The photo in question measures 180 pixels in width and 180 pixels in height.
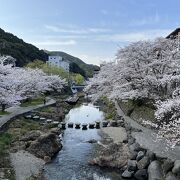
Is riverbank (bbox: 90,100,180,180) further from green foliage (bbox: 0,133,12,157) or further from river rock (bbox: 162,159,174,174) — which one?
green foliage (bbox: 0,133,12,157)

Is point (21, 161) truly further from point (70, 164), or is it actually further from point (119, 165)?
point (119, 165)

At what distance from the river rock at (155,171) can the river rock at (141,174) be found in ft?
1.71

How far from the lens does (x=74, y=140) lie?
102 feet

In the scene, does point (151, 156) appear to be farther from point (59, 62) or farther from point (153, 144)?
point (59, 62)

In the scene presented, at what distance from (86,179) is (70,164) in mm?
3190

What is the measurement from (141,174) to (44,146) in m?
8.83

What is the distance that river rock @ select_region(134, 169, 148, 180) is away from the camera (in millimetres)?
19484

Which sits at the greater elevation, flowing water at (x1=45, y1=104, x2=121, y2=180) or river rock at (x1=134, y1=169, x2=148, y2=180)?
river rock at (x1=134, y1=169, x2=148, y2=180)

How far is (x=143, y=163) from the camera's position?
20.1m

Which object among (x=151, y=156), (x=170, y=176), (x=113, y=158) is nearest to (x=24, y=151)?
(x=113, y=158)

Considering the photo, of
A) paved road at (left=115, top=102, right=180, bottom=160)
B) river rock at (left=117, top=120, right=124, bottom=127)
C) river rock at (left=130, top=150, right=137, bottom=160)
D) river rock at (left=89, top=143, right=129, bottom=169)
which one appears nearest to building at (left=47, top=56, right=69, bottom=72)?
river rock at (left=117, top=120, right=124, bottom=127)

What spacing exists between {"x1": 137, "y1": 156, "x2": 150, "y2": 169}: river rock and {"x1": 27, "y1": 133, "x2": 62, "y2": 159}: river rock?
24.1 feet

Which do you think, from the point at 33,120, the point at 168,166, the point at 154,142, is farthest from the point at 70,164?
the point at 33,120

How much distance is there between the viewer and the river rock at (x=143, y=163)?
65.5ft
